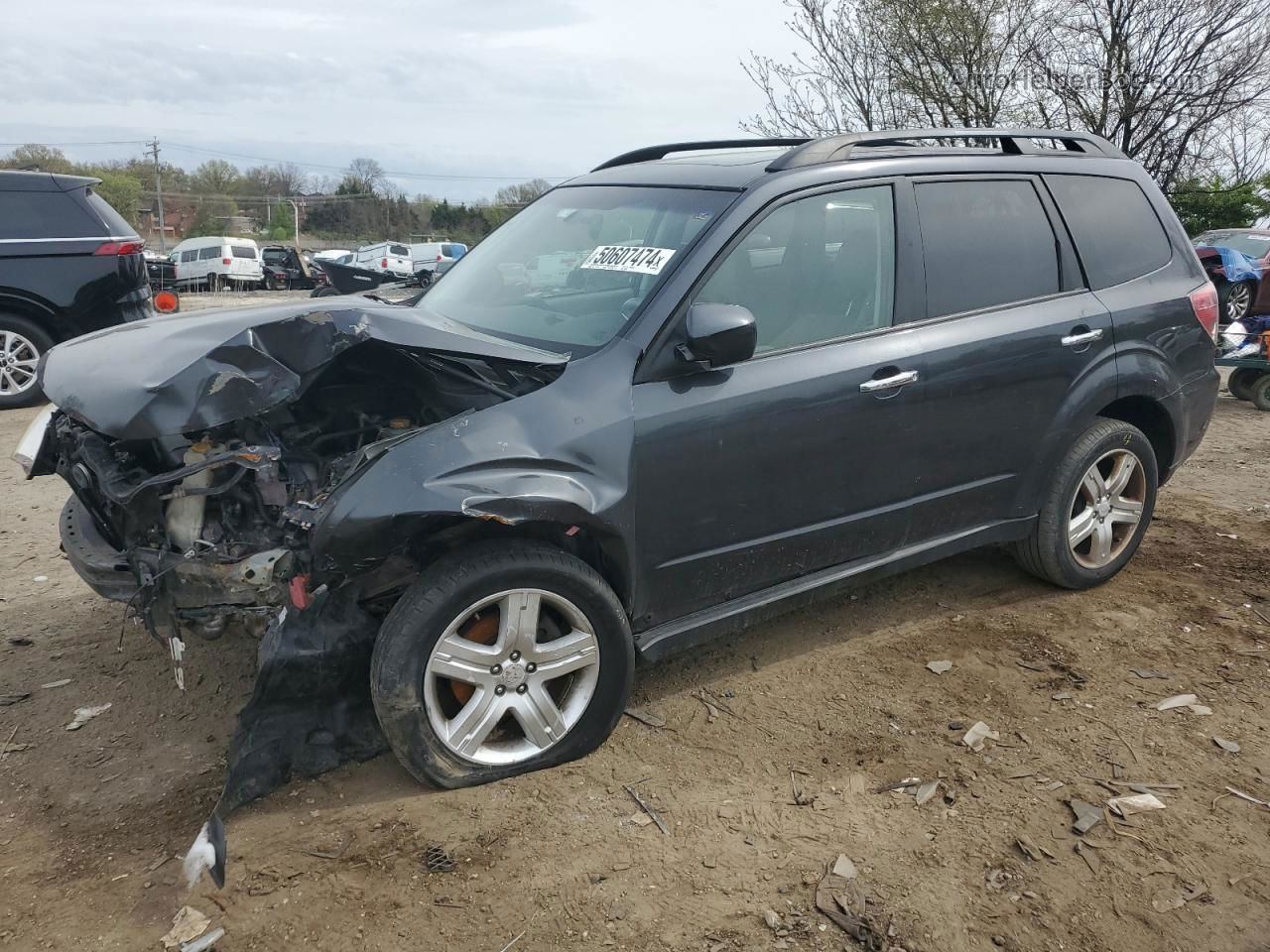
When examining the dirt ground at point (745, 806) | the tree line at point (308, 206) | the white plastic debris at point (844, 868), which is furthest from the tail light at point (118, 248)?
the tree line at point (308, 206)

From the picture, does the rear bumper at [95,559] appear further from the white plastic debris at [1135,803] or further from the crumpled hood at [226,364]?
the white plastic debris at [1135,803]

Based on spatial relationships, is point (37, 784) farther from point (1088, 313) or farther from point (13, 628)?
point (1088, 313)

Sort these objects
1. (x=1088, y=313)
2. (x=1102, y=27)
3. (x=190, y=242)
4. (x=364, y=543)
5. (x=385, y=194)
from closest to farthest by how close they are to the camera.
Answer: (x=364, y=543)
(x=1088, y=313)
(x=1102, y=27)
(x=190, y=242)
(x=385, y=194)

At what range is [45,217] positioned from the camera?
8.85 m

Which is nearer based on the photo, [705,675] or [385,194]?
[705,675]

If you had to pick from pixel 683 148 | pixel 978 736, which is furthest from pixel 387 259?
pixel 978 736

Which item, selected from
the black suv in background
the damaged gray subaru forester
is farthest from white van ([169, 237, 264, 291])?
the damaged gray subaru forester

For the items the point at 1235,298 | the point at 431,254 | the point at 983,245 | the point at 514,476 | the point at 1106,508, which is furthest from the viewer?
the point at 431,254

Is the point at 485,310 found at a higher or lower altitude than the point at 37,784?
higher

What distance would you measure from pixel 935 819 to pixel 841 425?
1.35 meters

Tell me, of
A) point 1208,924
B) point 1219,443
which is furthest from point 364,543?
point 1219,443

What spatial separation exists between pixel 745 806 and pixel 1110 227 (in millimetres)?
3138

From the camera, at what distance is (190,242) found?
38219mm

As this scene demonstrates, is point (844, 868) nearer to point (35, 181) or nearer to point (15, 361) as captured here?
point (15, 361)
